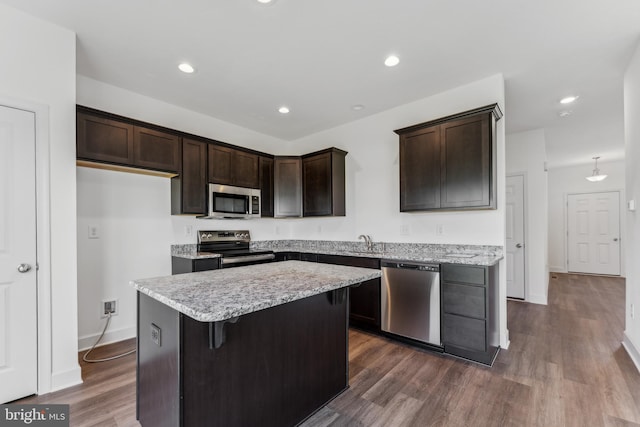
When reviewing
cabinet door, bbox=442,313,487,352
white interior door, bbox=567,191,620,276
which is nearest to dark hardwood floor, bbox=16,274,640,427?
cabinet door, bbox=442,313,487,352

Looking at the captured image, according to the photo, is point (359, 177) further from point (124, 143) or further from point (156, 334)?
point (156, 334)

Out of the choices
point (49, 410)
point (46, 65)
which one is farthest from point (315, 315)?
point (46, 65)

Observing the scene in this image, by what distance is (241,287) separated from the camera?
→ 1495 millimetres

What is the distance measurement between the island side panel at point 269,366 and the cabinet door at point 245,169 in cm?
248

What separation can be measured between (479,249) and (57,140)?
3908 mm

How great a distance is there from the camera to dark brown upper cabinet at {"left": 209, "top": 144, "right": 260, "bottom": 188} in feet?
11.9

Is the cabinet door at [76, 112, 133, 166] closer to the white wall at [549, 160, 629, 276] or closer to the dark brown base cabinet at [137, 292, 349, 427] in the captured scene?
the dark brown base cabinet at [137, 292, 349, 427]

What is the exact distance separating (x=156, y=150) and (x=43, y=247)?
135 cm

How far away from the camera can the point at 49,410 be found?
6.27 feet

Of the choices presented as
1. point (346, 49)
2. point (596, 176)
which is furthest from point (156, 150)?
point (596, 176)

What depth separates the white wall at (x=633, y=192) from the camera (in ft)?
8.13

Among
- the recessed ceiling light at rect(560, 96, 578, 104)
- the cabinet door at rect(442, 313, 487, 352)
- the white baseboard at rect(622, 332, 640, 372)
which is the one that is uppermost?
the recessed ceiling light at rect(560, 96, 578, 104)

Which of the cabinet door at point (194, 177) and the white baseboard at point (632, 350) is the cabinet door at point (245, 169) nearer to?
the cabinet door at point (194, 177)

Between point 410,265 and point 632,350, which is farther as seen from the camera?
point 410,265
